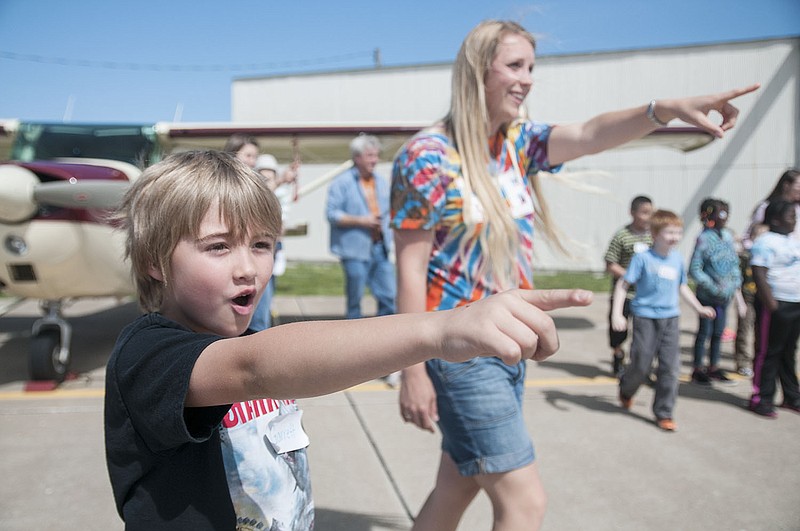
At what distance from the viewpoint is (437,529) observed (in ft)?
6.58

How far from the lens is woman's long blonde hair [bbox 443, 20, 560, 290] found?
1.92 m

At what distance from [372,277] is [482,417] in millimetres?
3864

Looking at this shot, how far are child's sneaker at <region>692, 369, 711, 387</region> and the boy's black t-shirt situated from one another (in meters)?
4.88

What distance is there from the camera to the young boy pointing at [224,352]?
2.71 ft

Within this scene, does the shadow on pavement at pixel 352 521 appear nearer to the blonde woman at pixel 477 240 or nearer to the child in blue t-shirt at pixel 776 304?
the blonde woman at pixel 477 240

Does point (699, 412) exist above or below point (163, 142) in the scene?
below

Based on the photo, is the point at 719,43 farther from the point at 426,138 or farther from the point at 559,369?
the point at 426,138

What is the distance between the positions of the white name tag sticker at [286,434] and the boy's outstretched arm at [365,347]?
0.33 m

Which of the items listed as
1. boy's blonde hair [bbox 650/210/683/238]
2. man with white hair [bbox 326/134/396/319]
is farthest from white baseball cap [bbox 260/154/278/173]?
boy's blonde hair [bbox 650/210/683/238]

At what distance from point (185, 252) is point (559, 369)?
497cm

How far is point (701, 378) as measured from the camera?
5.12 metres

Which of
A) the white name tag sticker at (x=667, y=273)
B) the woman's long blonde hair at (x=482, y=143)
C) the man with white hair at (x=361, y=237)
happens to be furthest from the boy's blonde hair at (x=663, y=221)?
the woman's long blonde hair at (x=482, y=143)

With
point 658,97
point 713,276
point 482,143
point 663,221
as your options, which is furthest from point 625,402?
point 658,97

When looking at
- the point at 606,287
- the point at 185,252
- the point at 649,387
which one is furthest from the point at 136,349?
the point at 606,287
